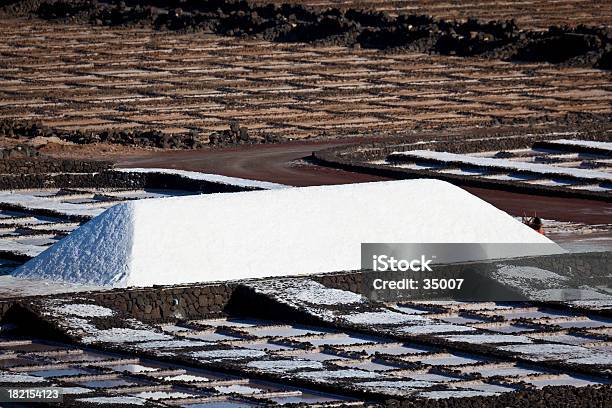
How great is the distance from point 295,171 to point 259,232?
975cm

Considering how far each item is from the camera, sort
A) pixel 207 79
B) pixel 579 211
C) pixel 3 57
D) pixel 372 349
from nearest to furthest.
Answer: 1. pixel 372 349
2. pixel 579 211
3. pixel 207 79
4. pixel 3 57

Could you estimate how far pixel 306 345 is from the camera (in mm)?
20422

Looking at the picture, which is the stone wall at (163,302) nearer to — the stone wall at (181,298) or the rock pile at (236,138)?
the stone wall at (181,298)

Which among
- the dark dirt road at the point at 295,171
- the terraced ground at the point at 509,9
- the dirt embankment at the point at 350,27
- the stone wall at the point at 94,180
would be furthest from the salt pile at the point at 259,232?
the terraced ground at the point at 509,9

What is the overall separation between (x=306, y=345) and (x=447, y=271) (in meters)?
3.35

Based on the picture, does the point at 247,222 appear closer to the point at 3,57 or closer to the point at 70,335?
the point at 70,335

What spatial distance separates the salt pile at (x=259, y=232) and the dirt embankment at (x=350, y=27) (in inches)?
956

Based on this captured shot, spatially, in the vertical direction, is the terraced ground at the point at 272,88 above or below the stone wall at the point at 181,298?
below

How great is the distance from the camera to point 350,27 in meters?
54.6

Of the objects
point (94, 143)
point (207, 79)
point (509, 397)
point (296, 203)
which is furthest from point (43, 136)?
point (509, 397)

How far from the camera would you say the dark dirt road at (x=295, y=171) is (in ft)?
93.9

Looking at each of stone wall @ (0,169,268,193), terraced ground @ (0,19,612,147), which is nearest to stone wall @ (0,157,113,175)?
stone wall @ (0,169,268,193)

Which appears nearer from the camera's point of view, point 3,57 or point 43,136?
point 43,136

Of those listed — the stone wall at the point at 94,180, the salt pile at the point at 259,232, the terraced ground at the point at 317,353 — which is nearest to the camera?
the terraced ground at the point at 317,353
